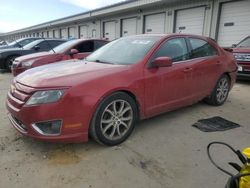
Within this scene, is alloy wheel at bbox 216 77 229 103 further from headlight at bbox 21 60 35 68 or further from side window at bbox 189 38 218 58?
headlight at bbox 21 60 35 68

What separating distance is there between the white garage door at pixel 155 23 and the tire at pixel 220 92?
10168 millimetres

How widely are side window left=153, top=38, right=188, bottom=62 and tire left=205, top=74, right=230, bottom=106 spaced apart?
4.14ft

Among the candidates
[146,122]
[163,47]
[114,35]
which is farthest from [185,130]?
[114,35]

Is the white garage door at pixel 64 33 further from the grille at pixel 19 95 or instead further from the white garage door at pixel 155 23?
the grille at pixel 19 95

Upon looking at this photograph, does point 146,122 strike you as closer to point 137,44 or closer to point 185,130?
point 185,130

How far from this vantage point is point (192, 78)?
4289 mm

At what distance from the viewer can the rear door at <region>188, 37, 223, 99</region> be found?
4422 millimetres

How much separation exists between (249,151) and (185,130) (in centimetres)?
232

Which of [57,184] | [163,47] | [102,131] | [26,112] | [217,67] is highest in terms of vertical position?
[163,47]

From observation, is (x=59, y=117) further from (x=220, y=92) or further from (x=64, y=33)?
(x=64, y=33)

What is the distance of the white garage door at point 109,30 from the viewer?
64.2ft

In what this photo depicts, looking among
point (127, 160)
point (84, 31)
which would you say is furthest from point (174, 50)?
point (84, 31)

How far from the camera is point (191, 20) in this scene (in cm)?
1302

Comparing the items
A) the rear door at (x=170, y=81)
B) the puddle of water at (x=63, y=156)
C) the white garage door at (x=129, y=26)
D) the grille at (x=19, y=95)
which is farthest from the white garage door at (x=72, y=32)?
the puddle of water at (x=63, y=156)
